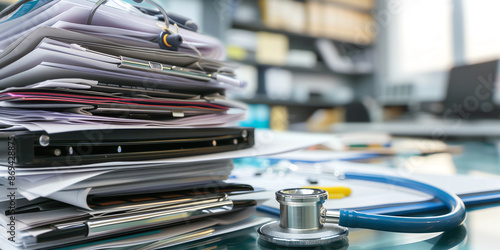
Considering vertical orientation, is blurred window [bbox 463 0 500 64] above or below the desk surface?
above

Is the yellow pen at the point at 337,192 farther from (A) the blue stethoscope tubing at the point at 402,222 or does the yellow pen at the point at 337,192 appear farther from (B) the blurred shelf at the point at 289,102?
(B) the blurred shelf at the point at 289,102

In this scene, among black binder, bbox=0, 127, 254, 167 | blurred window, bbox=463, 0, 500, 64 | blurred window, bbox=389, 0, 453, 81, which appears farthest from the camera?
blurred window, bbox=389, 0, 453, 81

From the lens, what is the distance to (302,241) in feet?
0.94

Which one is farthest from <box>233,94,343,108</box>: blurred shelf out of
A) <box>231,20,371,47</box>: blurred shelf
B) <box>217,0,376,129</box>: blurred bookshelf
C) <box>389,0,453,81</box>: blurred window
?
<box>389,0,453,81</box>: blurred window

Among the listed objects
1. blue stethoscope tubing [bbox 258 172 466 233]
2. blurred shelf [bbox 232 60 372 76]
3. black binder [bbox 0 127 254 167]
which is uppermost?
blurred shelf [bbox 232 60 372 76]

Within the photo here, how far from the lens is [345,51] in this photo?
425 centimetres

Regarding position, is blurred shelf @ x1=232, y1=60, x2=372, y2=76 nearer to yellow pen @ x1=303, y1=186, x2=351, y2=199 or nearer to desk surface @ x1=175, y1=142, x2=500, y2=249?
yellow pen @ x1=303, y1=186, x2=351, y2=199

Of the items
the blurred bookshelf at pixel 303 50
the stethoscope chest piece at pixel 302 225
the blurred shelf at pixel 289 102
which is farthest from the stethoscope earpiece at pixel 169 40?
the blurred shelf at pixel 289 102

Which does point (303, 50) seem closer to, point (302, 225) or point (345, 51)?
point (345, 51)

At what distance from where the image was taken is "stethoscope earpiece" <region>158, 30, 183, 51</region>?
1.30ft

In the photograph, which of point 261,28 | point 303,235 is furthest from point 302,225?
point 261,28

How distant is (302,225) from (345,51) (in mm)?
4184

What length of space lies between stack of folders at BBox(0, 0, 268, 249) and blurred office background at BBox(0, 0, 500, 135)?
8.46 ft

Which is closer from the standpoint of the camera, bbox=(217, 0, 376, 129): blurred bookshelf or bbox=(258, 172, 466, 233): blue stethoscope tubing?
bbox=(258, 172, 466, 233): blue stethoscope tubing
